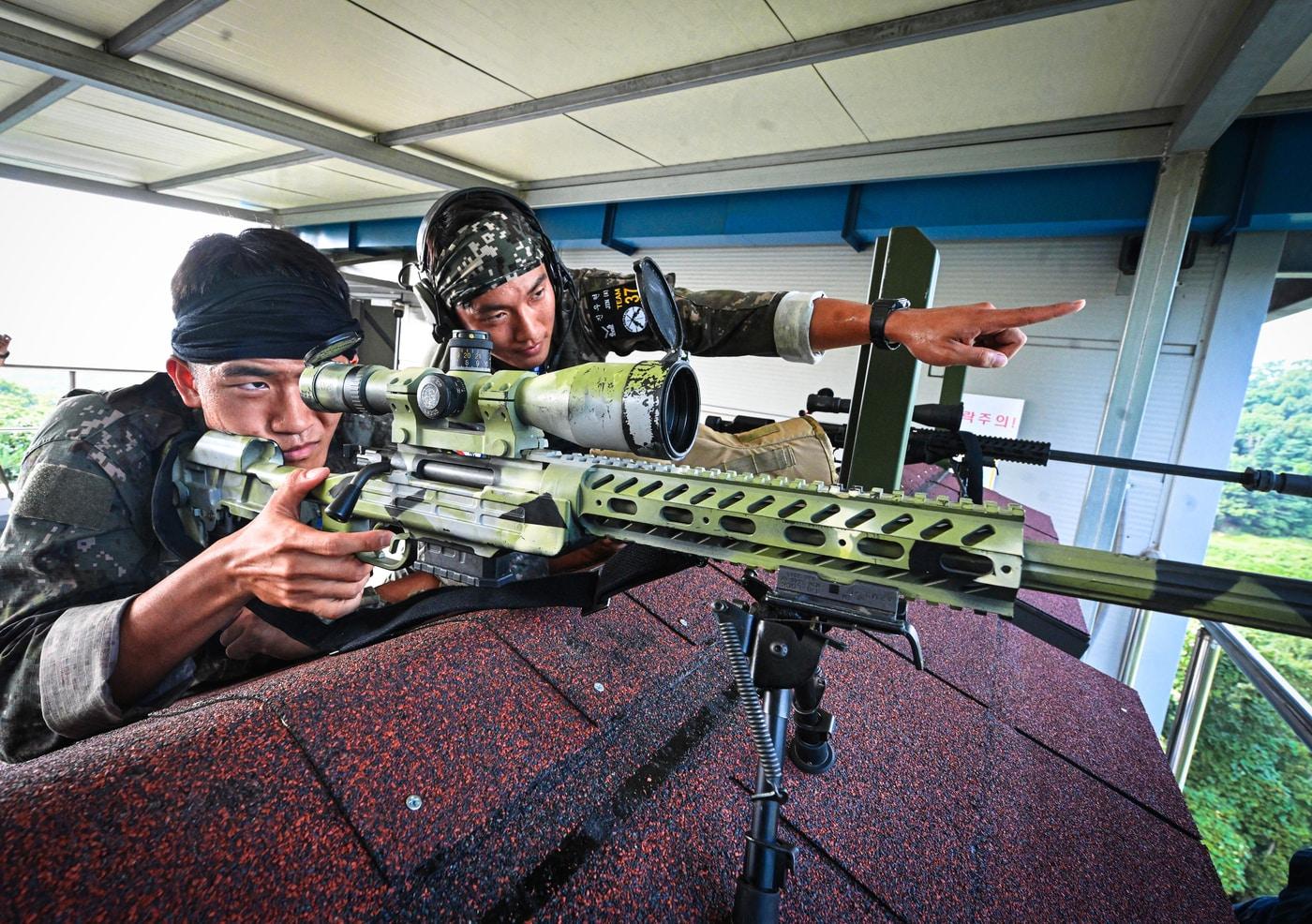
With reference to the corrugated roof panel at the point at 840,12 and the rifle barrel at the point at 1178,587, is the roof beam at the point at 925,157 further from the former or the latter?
the rifle barrel at the point at 1178,587

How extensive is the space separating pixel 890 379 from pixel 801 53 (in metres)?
1.90

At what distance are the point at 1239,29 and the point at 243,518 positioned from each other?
3668mm

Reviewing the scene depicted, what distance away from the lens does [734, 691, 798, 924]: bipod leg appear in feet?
2.61

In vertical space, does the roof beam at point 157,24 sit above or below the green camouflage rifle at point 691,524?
above

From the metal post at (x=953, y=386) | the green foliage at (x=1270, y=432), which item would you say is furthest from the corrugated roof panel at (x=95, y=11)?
the green foliage at (x=1270, y=432)

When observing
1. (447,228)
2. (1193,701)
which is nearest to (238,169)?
(447,228)

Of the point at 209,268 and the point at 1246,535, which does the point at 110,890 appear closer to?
the point at 209,268

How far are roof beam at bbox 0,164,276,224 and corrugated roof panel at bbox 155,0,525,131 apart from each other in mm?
4902

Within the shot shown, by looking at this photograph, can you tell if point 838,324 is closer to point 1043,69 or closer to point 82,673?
point 82,673

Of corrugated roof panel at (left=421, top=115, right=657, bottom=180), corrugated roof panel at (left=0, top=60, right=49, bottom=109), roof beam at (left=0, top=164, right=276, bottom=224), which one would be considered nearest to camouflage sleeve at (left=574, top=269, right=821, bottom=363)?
corrugated roof panel at (left=421, top=115, right=657, bottom=180)

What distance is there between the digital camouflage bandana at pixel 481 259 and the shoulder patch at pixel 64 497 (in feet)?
2.85

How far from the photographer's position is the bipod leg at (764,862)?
2.61 feet

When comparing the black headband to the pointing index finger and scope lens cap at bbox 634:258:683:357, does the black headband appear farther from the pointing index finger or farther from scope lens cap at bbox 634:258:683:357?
the pointing index finger

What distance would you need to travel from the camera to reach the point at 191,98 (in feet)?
12.1
